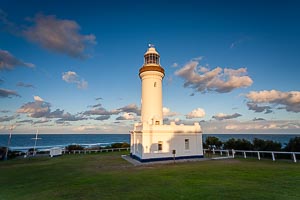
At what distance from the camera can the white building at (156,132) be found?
49.6ft

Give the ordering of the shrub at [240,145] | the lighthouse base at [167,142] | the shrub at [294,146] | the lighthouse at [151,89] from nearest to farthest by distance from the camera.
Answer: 1. the shrub at [294,146]
2. the lighthouse base at [167,142]
3. the lighthouse at [151,89]
4. the shrub at [240,145]

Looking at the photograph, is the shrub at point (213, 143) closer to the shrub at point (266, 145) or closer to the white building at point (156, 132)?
the shrub at point (266, 145)

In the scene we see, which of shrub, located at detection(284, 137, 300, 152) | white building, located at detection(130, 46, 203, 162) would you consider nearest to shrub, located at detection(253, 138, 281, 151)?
shrub, located at detection(284, 137, 300, 152)

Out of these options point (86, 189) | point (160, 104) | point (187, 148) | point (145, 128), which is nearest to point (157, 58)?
point (160, 104)

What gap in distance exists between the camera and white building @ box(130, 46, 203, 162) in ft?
49.6

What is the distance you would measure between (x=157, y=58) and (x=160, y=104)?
4.53 m

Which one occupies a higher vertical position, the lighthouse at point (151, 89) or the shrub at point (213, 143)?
the lighthouse at point (151, 89)

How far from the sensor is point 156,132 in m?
15.4

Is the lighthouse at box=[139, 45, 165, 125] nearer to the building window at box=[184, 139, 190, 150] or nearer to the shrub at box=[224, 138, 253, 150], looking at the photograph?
the building window at box=[184, 139, 190, 150]

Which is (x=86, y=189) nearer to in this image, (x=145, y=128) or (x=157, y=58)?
(x=145, y=128)

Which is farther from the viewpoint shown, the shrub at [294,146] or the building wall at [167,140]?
the building wall at [167,140]

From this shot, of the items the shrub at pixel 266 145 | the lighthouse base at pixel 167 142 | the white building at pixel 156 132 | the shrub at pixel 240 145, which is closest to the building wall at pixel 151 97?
the white building at pixel 156 132

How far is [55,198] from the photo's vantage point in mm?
5766

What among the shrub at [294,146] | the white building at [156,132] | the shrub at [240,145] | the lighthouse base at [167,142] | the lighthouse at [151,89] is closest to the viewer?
the shrub at [294,146]
